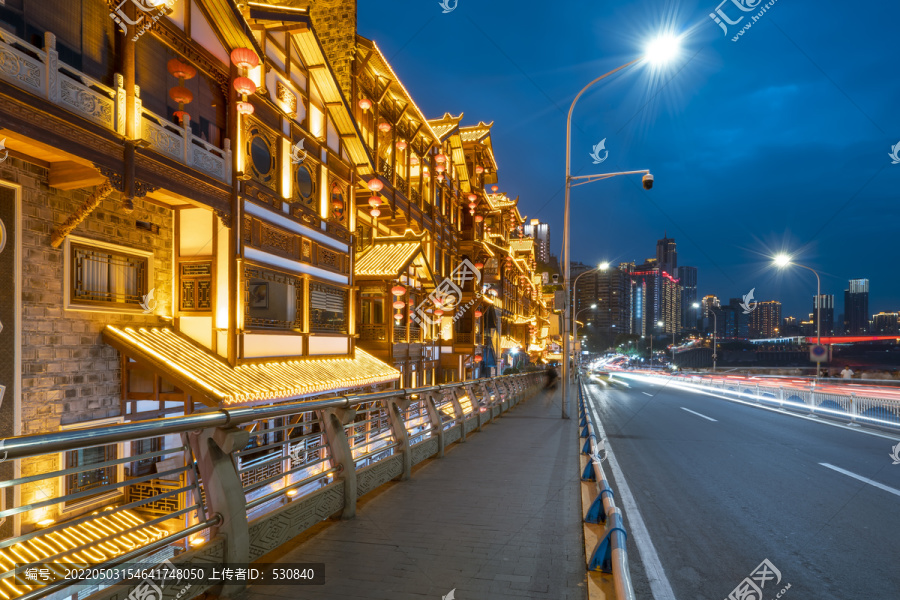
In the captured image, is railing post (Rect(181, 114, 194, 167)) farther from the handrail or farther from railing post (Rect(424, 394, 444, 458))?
the handrail

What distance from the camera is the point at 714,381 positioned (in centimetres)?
3375

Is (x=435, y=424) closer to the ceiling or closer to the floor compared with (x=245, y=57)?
closer to the floor

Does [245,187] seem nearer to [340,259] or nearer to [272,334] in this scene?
[272,334]

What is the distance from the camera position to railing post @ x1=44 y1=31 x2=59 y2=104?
7703 millimetres

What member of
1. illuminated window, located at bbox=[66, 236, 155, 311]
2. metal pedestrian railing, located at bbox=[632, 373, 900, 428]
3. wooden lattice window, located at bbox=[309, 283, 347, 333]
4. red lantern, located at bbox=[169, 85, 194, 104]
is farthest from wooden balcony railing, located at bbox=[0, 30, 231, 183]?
metal pedestrian railing, located at bbox=[632, 373, 900, 428]

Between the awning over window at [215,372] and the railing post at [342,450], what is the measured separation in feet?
16.6

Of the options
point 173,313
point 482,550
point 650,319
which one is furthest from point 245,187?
point 650,319

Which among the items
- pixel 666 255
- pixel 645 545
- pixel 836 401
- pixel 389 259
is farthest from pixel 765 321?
pixel 645 545
